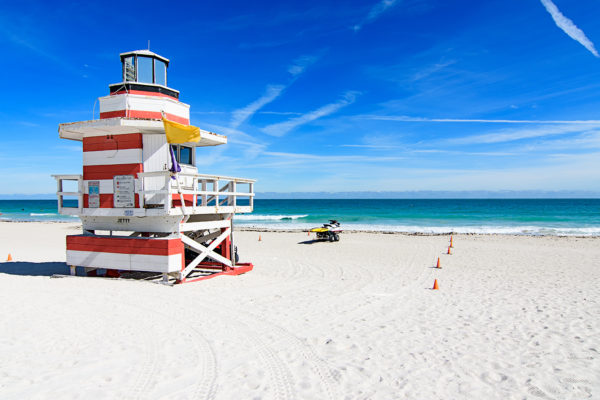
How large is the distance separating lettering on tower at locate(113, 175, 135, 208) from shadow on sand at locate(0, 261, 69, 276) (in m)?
4.18

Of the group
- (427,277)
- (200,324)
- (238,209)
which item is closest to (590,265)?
(427,277)

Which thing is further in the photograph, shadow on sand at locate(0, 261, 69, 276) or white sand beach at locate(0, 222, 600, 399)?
shadow on sand at locate(0, 261, 69, 276)

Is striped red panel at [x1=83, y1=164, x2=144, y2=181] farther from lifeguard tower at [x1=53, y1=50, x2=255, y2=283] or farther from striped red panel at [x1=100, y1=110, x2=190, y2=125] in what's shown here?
striped red panel at [x1=100, y1=110, x2=190, y2=125]

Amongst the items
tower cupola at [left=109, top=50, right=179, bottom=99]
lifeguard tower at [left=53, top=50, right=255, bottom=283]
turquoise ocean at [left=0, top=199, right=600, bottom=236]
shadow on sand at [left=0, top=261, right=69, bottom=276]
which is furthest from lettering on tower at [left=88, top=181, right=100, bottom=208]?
turquoise ocean at [left=0, top=199, right=600, bottom=236]

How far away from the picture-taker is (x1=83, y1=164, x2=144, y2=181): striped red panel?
32.8ft

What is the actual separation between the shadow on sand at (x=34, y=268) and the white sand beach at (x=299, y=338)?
84cm

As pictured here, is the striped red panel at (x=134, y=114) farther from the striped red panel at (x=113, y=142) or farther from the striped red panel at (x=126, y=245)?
the striped red panel at (x=126, y=245)

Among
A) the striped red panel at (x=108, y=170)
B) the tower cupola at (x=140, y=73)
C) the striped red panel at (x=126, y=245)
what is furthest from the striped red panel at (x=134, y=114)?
the striped red panel at (x=126, y=245)

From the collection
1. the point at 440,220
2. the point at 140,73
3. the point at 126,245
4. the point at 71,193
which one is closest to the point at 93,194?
the point at 71,193

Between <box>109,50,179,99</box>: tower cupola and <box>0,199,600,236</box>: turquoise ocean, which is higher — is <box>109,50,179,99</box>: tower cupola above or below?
above

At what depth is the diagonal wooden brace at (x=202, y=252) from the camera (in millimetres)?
10148

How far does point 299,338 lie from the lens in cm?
615

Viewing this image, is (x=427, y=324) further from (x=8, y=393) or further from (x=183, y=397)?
(x=8, y=393)

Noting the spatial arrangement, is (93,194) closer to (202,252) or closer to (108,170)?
(108,170)
